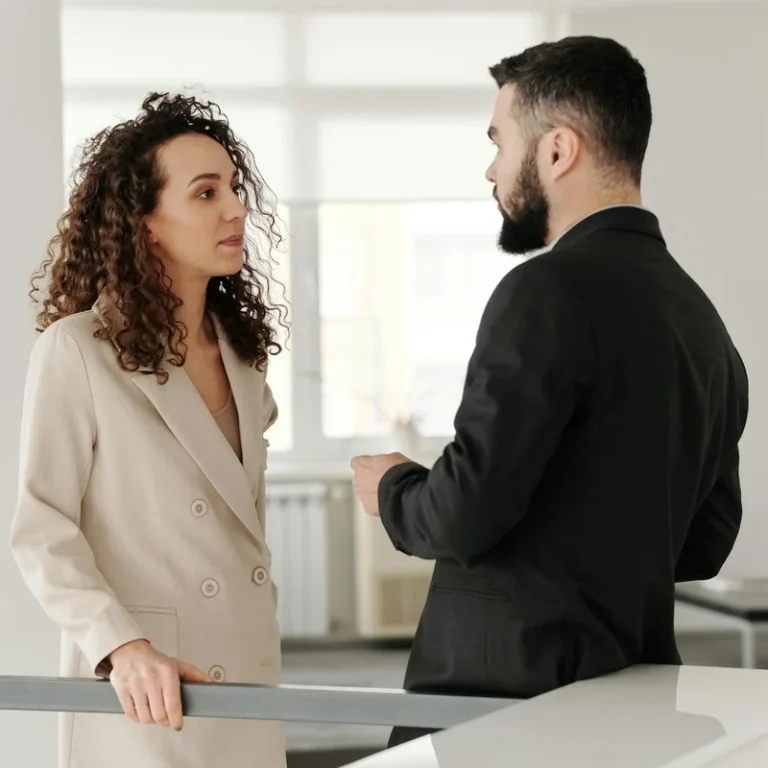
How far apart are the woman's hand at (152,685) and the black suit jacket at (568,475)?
27 cm

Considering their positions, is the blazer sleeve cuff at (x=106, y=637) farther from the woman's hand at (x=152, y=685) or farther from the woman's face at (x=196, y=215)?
the woman's face at (x=196, y=215)

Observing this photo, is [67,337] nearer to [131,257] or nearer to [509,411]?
[131,257]

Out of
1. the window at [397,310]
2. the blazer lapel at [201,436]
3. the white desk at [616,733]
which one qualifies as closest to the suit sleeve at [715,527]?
the white desk at [616,733]

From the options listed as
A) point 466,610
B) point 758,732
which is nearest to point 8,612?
point 466,610

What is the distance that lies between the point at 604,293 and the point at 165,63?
3.79 m

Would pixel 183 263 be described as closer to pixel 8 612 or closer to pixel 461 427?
pixel 461 427

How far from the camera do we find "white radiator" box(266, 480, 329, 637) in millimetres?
4910

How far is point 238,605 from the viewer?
1.64 m

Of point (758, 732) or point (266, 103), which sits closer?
point (758, 732)

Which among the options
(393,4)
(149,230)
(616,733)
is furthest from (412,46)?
(616,733)

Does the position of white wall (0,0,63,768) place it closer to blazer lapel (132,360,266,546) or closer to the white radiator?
blazer lapel (132,360,266,546)

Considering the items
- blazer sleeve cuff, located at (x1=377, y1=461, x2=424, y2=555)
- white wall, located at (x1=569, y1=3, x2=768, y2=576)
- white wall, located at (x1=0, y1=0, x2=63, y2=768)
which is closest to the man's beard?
blazer sleeve cuff, located at (x1=377, y1=461, x2=424, y2=555)

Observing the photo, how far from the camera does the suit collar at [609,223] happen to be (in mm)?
1304

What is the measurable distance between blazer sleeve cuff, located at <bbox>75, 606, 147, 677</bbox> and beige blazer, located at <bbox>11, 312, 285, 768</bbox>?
0.10 metres
